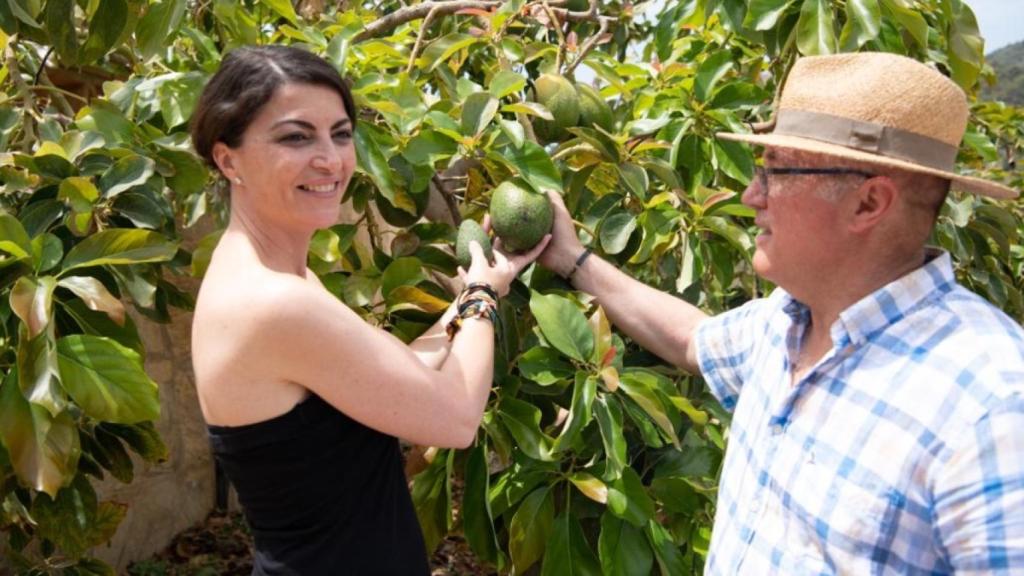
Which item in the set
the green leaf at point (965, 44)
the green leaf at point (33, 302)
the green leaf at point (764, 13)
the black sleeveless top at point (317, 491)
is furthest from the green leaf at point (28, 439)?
the green leaf at point (965, 44)

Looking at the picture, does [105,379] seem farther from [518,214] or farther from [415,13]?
[415,13]

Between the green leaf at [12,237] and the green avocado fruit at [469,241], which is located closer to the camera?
the green leaf at [12,237]

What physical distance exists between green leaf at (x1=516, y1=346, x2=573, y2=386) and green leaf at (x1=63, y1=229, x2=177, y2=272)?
54cm

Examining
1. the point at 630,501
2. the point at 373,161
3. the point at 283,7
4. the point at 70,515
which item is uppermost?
the point at 283,7

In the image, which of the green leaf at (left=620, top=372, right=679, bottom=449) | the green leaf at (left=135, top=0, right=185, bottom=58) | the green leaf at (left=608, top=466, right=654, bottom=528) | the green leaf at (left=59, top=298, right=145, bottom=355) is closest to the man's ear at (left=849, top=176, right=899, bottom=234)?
the green leaf at (left=620, top=372, right=679, bottom=449)

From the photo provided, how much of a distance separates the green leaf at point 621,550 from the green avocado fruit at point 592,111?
2.21 ft

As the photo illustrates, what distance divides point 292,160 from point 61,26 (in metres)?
0.77

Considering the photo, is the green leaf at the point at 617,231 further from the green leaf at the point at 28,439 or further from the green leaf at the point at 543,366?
the green leaf at the point at 28,439

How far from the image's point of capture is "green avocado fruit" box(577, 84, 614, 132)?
178 cm

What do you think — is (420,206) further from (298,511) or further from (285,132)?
(298,511)

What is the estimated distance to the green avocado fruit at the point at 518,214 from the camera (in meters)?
1.55

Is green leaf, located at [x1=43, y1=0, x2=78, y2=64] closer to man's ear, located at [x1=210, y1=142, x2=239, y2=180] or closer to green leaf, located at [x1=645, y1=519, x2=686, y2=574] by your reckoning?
man's ear, located at [x1=210, y1=142, x2=239, y2=180]

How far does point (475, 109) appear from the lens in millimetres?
1590

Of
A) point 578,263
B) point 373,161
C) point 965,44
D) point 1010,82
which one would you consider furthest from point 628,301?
point 1010,82
